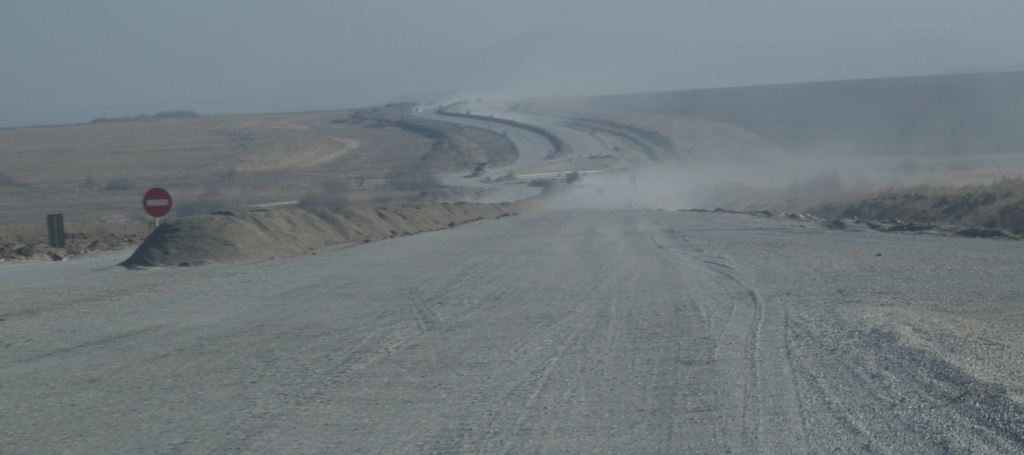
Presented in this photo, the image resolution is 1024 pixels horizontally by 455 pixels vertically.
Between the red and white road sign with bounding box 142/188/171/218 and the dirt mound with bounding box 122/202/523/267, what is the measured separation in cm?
41

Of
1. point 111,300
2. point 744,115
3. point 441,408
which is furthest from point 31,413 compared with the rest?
point 744,115

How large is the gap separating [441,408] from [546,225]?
17873 mm

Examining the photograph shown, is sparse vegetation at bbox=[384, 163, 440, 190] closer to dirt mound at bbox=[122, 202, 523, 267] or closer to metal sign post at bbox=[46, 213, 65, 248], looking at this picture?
dirt mound at bbox=[122, 202, 523, 267]

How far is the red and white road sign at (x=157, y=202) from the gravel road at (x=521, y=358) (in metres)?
2.98

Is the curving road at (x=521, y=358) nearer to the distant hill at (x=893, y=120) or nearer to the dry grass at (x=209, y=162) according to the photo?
the dry grass at (x=209, y=162)

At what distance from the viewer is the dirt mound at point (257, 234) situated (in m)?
14.9

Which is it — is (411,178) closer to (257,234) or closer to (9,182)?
(9,182)

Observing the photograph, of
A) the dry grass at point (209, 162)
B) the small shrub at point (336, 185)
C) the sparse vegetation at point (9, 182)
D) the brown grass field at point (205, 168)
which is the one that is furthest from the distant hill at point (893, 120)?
the sparse vegetation at point (9, 182)

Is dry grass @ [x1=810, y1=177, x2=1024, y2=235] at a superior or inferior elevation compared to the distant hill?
inferior

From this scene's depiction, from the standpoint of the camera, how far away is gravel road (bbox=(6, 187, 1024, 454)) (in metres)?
5.66

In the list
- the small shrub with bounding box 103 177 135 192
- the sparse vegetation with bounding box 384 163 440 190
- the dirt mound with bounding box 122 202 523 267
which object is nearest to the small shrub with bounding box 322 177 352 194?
the sparse vegetation with bounding box 384 163 440 190

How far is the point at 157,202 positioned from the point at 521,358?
11305mm

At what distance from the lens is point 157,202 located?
16.7 m

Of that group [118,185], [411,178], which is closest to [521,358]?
[411,178]
